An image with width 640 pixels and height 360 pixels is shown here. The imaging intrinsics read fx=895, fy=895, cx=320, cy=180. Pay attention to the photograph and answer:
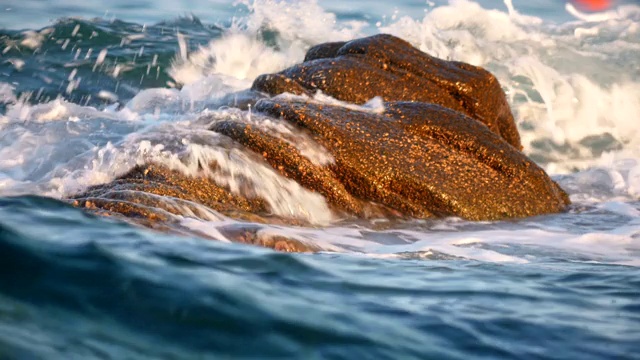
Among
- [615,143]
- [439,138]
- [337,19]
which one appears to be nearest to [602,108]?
[615,143]

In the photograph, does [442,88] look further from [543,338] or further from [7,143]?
[543,338]

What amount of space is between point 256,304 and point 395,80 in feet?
20.7

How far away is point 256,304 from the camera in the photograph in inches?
132

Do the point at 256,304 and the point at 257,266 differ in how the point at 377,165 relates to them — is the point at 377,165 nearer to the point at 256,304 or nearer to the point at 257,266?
the point at 257,266

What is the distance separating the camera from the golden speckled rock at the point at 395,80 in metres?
9.05

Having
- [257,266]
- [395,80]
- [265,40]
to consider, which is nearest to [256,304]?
[257,266]

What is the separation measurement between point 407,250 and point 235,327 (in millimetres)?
2938

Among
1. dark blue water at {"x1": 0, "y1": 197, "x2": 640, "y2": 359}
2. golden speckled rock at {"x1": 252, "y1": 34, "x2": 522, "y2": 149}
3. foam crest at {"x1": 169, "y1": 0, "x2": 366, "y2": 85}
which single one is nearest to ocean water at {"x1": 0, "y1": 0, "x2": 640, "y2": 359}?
dark blue water at {"x1": 0, "y1": 197, "x2": 640, "y2": 359}

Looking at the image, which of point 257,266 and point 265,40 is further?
point 265,40

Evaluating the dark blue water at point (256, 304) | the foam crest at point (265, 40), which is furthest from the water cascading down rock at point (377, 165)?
the foam crest at point (265, 40)

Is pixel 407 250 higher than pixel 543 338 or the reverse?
higher

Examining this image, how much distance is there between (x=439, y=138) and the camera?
8133 millimetres

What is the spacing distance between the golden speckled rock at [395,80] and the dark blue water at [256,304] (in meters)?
4.61

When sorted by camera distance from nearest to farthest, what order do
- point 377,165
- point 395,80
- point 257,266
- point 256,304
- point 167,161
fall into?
point 256,304 < point 257,266 < point 167,161 < point 377,165 < point 395,80
